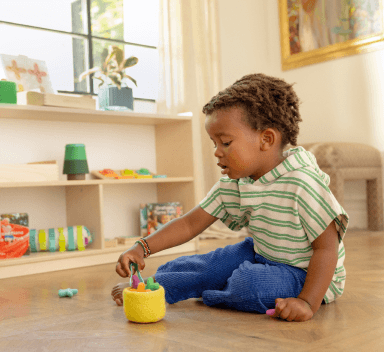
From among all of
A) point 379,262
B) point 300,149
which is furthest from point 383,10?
point 300,149

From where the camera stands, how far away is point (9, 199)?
6.92ft

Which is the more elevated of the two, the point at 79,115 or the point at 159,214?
the point at 79,115

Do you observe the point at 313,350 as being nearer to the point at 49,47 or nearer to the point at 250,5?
the point at 49,47

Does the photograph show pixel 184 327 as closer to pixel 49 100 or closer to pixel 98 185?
pixel 98 185

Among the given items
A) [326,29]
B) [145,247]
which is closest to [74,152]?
[145,247]

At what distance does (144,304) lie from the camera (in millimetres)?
1001

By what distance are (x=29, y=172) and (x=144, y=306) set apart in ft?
3.54

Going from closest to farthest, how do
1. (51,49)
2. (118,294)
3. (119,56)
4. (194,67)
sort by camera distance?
(118,294)
(119,56)
(51,49)
(194,67)

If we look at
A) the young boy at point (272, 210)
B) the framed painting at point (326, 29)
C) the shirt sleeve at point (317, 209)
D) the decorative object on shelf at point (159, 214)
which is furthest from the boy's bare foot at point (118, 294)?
the framed painting at point (326, 29)

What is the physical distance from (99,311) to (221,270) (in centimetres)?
31

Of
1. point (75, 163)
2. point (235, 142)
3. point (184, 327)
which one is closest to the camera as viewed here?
point (184, 327)

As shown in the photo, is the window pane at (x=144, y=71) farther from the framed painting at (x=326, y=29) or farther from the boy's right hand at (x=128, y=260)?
the boy's right hand at (x=128, y=260)

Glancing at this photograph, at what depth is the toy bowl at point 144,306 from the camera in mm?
1001

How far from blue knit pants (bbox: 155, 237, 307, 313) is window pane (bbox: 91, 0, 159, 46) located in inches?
76.2
